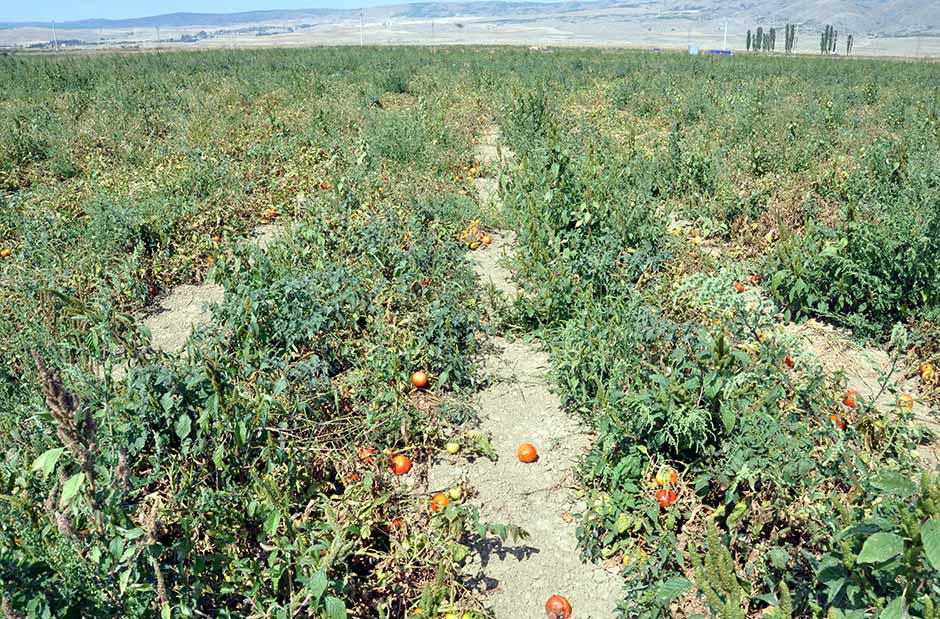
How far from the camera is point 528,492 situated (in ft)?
10.4

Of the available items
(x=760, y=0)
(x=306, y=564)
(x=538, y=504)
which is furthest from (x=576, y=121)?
(x=760, y=0)

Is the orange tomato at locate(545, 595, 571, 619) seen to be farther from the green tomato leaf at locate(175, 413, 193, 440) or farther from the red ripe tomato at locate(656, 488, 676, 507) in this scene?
the green tomato leaf at locate(175, 413, 193, 440)

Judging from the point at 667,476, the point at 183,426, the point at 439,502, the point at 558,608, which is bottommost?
the point at 558,608

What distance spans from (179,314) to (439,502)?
3.08 m

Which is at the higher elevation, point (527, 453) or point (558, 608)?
point (527, 453)

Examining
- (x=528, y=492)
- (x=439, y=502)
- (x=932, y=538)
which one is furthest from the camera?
(x=528, y=492)

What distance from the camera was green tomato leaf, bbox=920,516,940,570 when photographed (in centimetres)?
149

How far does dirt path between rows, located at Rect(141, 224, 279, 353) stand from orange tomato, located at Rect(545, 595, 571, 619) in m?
3.06

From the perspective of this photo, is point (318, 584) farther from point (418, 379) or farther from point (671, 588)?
point (418, 379)

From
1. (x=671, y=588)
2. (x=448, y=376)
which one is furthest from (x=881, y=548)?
(x=448, y=376)

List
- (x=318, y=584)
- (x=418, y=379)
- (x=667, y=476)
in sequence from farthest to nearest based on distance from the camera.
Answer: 1. (x=418, y=379)
2. (x=667, y=476)
3. (x=318, y=584)

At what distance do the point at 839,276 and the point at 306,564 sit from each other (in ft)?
13.6

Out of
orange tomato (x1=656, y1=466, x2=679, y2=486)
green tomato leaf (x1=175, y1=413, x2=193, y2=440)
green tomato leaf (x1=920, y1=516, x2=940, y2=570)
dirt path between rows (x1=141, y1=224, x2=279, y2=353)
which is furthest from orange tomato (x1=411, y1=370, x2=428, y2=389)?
green tomato leaf (x1=920, y1=516, x2=940, y2=570)

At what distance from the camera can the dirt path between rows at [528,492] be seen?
2.65 metres
